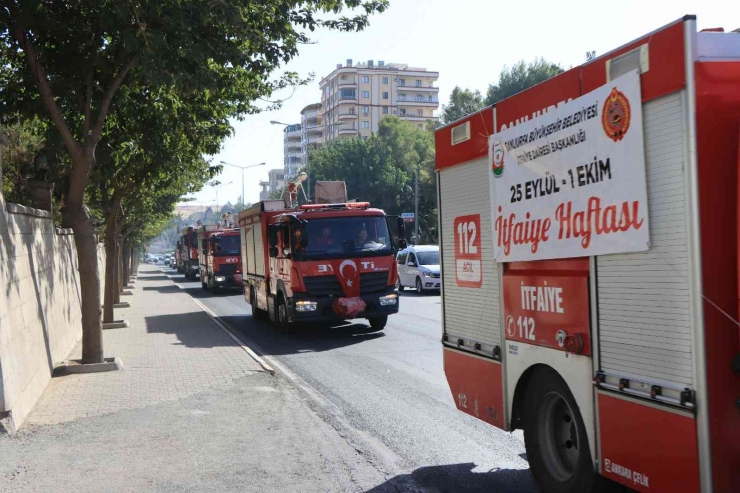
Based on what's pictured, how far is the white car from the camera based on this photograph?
30.5 metres

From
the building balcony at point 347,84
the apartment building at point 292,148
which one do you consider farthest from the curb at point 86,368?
the apartment building at point 292,148

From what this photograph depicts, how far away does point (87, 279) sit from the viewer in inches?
494

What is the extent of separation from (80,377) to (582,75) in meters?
9.25

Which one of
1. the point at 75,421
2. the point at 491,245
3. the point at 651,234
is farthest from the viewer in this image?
the point at 75,421

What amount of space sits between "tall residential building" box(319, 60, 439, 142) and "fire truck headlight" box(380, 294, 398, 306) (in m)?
119

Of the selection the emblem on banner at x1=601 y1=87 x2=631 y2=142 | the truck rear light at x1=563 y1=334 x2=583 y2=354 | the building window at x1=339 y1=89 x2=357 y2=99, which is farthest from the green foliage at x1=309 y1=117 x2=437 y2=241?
the emblem on banner at x1=601 y1=87 x2=631 y2=142

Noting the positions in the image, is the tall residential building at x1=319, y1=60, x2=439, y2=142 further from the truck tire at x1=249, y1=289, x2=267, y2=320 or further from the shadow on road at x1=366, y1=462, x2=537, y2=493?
the shadow on road at x1=366, y1=462, x2=537, y2=493

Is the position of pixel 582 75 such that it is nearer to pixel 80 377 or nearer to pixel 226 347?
pixel 80 377

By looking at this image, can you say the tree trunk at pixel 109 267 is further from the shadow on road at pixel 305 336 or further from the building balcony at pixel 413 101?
the building balcony at pixel 413 101

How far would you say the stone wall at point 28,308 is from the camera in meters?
8.27

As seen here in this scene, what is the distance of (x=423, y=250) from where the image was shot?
105 feet

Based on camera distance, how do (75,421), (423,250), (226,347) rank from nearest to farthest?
(75,421) < (226,347) < (423,250)

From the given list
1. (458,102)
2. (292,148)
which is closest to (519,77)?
(458,102)

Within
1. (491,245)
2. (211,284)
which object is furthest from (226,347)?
(211,284)
